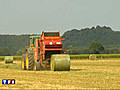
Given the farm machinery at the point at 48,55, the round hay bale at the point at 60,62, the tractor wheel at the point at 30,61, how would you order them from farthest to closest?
the tractor wheel at the point at 30,61 → the farm machinery at the point at 48,55 → the round hay bale at the point at 60,62

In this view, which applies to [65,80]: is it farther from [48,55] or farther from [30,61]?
[30,61]

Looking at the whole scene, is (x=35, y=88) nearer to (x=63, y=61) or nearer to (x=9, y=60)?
(x=63, y=61)

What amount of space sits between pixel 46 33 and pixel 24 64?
415 centimetres

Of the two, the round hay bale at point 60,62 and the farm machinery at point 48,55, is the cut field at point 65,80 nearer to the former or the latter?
the round hay bale at point 60,62

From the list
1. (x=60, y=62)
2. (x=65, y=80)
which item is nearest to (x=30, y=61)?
(x=60, y=62)

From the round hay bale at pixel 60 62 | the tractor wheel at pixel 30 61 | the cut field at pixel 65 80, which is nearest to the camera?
the cut field at pixel 65 80

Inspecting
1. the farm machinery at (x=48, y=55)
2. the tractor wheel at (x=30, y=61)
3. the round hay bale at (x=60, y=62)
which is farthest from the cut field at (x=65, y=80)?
the tractor wheel at (x=30, y=61)

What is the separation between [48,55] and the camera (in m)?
25.5

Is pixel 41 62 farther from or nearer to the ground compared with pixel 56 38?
nearer to the ground

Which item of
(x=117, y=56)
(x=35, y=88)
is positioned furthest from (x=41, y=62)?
(x=117, y=56)

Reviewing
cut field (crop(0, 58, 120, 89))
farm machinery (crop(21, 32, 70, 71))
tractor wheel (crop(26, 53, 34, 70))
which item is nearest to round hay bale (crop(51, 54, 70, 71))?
farm machinery (crop(21, 32, 70, 71))

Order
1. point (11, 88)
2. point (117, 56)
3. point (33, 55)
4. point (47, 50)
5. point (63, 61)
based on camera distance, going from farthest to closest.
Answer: point (117, 56) < point (33, 55) < point (47, 50) < point (63, 61) < point (11, 88)

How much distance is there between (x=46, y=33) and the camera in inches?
995

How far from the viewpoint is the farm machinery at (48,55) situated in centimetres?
2289
